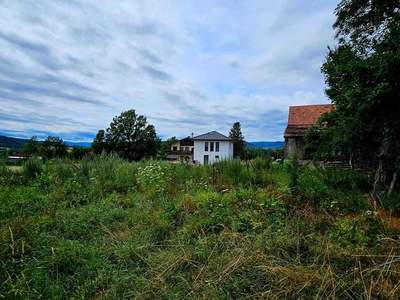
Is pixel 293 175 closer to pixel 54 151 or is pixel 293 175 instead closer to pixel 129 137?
pixel 54 151

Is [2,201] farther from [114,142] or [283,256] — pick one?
[114,142]

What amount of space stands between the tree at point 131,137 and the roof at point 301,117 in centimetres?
2927

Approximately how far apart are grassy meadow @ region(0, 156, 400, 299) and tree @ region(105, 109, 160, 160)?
4246 cm

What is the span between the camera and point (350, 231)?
10.4 ft

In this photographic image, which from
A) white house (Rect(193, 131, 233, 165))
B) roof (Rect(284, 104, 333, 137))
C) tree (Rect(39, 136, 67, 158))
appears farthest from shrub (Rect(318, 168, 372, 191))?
white house (Rect(193, 131, 233, 165))

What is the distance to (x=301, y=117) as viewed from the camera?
20.8 metres

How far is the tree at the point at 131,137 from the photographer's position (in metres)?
47.2

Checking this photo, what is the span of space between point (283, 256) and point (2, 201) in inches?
173

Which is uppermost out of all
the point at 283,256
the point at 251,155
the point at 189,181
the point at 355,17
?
the point at 355,17

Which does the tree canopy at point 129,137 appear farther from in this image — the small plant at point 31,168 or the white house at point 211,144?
the small plant at point 31,168

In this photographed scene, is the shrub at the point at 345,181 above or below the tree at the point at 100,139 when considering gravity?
below

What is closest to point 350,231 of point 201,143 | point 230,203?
point 230,203

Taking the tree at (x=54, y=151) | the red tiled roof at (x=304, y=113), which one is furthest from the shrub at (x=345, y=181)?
the red tiled roof at (x=304, y=113)

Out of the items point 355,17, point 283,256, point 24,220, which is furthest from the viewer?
point 355,17
